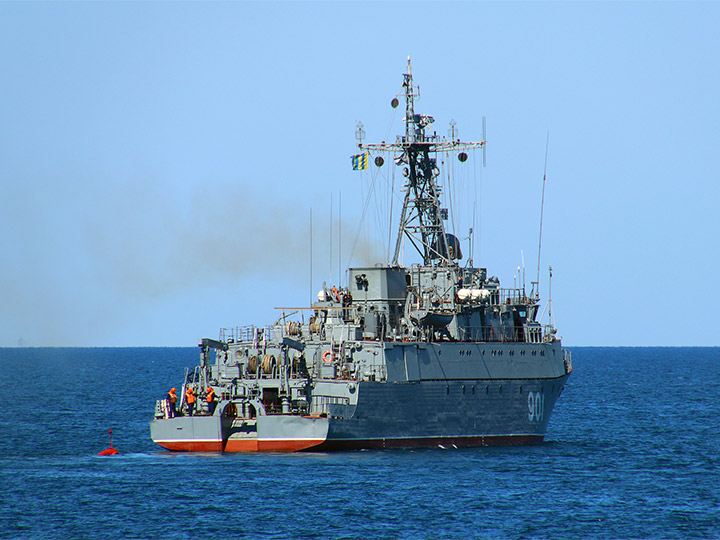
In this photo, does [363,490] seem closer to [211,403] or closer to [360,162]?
[211,403]

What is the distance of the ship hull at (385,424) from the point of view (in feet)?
137

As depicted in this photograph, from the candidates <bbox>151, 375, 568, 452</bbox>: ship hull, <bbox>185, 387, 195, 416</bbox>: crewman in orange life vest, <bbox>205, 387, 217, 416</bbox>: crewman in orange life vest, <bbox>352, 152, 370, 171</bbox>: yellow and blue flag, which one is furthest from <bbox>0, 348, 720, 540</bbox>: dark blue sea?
<bbox>352, 152, 370, 171</bbox>: yellow and blue flag

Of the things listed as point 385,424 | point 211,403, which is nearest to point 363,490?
point 385,424

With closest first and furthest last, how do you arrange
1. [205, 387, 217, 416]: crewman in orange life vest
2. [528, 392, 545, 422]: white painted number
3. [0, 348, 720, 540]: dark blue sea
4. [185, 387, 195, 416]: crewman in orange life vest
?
[0, 348, 720, 540]: dark blue sea
[185, 387, 195, 416]: crewman in orange life vest
[205, 387, 217, 416]: crewman in orange life vest
[528, 392, 545, 422]: white painted number

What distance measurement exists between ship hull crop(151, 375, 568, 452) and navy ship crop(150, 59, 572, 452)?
0.18 ft

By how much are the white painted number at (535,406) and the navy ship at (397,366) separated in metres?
0.06

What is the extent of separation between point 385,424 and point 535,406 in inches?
359

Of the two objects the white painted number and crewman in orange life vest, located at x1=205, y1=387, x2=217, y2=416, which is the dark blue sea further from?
crewman in orange life vest, located at x1=205, y1=387, x2=217, y2=416

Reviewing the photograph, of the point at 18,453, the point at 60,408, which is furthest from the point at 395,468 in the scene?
the point at 60,408

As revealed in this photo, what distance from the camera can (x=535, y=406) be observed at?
159ft

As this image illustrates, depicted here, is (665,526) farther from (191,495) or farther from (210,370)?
(210,370)

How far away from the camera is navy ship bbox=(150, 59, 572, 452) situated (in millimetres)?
42500

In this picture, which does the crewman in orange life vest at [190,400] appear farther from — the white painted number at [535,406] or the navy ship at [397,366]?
the white painted number at [535,406]

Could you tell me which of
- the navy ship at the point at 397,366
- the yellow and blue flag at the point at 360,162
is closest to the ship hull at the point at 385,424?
the navy ship at the point at 397,366
